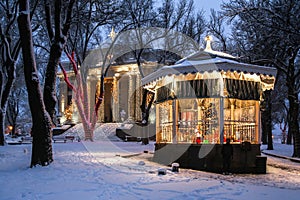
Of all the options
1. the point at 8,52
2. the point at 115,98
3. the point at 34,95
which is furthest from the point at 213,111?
the point at 115,98

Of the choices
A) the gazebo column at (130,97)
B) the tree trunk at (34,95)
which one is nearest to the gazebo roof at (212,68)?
the tree trunk at (34,95)

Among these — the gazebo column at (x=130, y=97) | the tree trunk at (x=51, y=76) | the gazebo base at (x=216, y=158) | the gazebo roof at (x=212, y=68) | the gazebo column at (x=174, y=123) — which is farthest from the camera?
the gazebo column at (x=130, y=97)

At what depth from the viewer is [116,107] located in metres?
46.4

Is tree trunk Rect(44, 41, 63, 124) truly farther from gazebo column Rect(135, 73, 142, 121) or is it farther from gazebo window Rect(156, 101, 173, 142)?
gazebo column Rect(135, 73, 142, 121)

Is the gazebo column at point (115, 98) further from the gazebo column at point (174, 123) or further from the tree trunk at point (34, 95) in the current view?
the tree trunk at point (34, 95)

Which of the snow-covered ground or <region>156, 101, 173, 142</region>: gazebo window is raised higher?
<region>156, 101, 173, 142</region>: gazebo window

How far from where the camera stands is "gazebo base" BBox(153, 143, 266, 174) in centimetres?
1433

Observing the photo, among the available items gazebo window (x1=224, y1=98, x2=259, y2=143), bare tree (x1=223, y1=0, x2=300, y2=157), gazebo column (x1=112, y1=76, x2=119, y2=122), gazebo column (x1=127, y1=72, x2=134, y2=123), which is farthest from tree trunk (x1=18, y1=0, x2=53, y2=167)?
gazebo column (x1=112, y1=76, x2=119, y2=122)

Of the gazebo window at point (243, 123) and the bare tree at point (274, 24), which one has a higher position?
the bare tree at point (274, 24)

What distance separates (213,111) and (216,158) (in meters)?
3.04

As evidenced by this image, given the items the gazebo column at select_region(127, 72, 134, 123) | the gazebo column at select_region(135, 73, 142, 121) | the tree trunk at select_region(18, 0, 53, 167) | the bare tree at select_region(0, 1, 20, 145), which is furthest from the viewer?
the gazebo column at select_region(127, 72, 134, 123)

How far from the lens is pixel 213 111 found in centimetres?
1669

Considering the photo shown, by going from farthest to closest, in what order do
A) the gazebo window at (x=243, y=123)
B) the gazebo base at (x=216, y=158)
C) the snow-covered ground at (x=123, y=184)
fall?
the gazebo window at (x=243, y=123) < the gazebo base at (x=216, y=158) < the snow-covered ground at (x=123, y=184)

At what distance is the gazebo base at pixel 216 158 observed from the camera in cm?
1433
